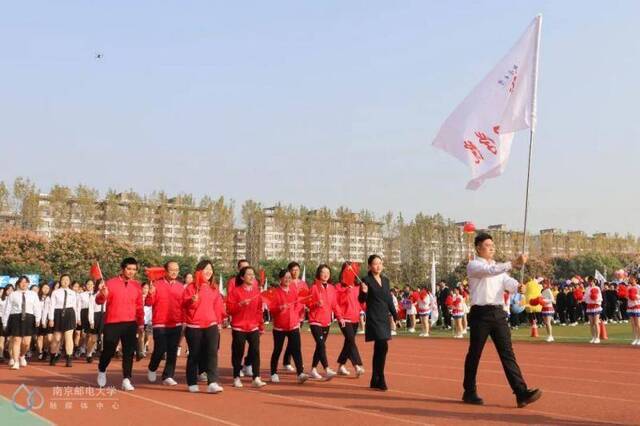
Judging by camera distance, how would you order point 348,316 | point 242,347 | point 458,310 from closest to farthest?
point 242,347 < point 348,316 < point 458,310

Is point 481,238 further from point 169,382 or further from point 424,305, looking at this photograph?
point 424,305

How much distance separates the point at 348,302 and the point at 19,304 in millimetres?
6949

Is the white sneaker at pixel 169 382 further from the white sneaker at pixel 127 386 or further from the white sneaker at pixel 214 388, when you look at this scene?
the white sneaker at pixel 214 388

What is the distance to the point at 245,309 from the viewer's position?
1012 cm

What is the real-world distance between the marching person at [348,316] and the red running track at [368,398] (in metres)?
0.35

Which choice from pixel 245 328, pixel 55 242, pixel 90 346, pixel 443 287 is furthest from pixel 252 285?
pixel 55 242

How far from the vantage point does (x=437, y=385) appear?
10.2 m

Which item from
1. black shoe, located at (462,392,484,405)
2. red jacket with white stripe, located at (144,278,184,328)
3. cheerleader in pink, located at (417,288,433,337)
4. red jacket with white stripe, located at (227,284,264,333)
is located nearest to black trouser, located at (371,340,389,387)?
black shoe, located at (462,392,484,405)

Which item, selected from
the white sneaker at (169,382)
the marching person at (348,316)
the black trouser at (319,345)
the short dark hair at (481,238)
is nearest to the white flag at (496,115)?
the short dark hair at (481,238)

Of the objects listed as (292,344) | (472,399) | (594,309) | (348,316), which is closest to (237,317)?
(292,344)

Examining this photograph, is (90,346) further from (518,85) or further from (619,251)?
(619,251)

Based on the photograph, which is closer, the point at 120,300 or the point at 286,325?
the point at 120,300

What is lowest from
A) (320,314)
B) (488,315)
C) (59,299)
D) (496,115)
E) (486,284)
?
(59,299)

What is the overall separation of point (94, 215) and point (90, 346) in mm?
58347
